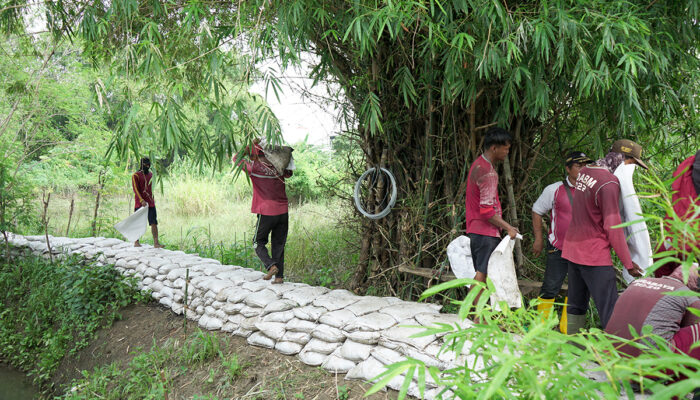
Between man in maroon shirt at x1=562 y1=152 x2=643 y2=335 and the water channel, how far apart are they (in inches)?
206

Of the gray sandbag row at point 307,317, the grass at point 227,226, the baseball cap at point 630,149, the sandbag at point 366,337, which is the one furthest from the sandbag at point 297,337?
the baseball cap at point 630,149

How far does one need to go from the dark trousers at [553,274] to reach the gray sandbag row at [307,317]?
785mm

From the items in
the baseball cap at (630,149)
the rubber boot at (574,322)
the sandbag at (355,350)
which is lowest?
the sandbag at (355,350)

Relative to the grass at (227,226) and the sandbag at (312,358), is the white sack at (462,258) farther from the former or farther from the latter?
the grass at (227,226)

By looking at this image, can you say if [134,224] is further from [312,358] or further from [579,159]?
[579,159]

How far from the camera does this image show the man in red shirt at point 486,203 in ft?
10.3

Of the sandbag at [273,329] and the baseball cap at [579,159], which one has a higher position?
the baseball cap at [579,159]

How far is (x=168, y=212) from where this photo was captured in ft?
36.2

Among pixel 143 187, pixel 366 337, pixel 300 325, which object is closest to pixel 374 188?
pixel 300 325

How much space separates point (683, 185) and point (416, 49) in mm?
2017

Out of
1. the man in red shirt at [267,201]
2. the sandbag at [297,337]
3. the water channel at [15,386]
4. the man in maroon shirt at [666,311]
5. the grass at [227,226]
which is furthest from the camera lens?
the grass at [227,226]

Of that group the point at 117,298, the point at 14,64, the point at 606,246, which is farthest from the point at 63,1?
the point at 606,246

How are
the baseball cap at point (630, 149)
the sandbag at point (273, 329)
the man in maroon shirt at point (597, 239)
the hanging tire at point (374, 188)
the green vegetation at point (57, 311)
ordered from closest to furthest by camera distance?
the man in maroon shirt at point (597, 239) < the baseball cap at point (630, 149) < the sandbag at point (273, 329) < the hanging tire at point (374, 188) < the green vegetation at point (57, 311)

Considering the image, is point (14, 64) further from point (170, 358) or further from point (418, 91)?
point (418, 91)
